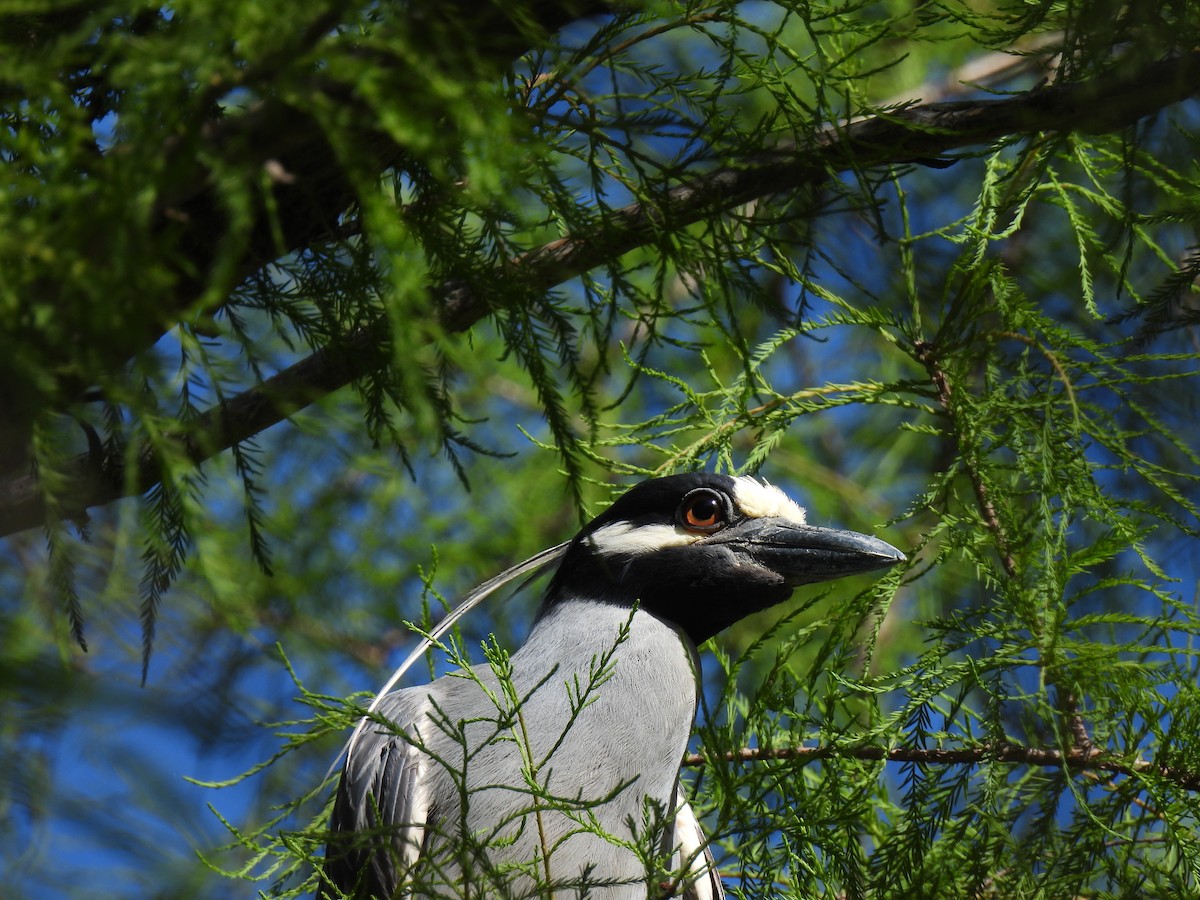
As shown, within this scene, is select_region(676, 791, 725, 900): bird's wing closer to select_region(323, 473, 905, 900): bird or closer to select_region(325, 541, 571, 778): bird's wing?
select_region(323, 473, 905, 900): bird

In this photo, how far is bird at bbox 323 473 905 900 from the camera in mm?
2564

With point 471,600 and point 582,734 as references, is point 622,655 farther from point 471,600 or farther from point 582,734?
point 471,600

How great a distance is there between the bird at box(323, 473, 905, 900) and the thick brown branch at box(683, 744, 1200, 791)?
1.00 feet

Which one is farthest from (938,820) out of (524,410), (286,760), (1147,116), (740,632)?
(524,410)

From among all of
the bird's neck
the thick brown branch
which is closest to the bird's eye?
the bird's neck

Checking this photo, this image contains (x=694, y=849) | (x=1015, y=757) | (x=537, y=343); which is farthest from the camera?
(x=694, y=849)

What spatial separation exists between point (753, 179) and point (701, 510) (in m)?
1.25

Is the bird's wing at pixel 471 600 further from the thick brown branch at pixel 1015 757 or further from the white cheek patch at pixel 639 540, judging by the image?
the thick brown branch at pixel 1015 757

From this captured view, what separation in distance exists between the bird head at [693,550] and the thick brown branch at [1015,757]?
0.60 meters

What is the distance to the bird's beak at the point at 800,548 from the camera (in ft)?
9.82

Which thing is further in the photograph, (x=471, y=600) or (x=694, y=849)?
(x=471, y=600)

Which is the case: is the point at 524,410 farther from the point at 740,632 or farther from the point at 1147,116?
the point at 1147,116

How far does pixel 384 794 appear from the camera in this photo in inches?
107

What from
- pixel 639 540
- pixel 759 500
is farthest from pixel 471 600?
pixel 759 500
